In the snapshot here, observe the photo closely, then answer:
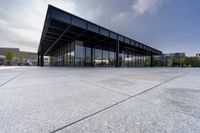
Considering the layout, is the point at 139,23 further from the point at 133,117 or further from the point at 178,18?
the point at 133,117

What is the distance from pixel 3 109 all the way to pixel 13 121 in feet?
2.18

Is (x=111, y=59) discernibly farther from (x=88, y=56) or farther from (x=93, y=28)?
(x=93, y=28)

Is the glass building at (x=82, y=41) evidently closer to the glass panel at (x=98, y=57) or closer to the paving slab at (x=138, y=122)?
the glass panel at (x=98, y=57)

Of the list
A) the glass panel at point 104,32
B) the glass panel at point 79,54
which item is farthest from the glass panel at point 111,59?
the glass panel at point 104,32

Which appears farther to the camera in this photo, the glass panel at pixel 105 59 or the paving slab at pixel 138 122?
the glass panel at pixel 105 59

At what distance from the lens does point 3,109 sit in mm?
1722

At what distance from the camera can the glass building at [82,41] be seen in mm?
12953

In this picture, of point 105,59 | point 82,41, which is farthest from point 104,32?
point 105,59

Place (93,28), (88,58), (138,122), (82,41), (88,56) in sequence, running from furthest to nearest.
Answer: (88,56) < (88,58) < (82,41) < (93,28) < (138,122)

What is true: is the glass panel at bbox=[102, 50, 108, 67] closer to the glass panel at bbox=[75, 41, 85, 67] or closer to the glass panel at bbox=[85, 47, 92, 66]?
the glass panel at bbox=[85, 47, 92, 66]

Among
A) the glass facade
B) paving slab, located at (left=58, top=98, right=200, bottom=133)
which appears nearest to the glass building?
the glass facade

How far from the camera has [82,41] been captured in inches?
839

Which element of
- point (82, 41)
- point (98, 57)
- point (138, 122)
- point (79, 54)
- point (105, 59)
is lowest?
point (138, 122)

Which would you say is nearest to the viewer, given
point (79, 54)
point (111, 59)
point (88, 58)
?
point (79, 54)
